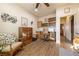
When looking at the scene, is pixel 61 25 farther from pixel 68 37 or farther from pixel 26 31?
pixel 26 31

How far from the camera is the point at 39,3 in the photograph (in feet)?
7.09

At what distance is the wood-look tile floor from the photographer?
219 centimetres

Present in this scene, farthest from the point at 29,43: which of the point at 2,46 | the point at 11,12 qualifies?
the point at 11,12

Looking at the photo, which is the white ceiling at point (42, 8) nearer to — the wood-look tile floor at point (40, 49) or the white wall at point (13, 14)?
the white wall at point (13, 14)

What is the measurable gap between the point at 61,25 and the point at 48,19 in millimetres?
337

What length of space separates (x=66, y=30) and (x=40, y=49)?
75cm

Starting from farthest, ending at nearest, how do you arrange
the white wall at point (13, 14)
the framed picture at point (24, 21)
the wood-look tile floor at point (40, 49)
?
1. the framed picture at point (24, 21)
2. the wood-look tile floor at point (40, 49)
3. the white wall at point (13, 14)

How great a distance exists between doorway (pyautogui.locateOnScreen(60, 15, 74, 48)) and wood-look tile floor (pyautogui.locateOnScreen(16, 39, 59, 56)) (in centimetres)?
24

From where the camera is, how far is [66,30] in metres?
2.26

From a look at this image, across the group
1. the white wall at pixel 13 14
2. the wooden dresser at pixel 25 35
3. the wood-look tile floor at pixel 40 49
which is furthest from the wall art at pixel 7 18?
the wood-look tile floor at pixel 40 49

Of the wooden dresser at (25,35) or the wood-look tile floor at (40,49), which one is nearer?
the wood-look tile floor at (40,49)

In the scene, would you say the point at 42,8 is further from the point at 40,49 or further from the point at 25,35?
the point at 40,49

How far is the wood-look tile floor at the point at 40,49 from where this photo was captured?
2.19 meters

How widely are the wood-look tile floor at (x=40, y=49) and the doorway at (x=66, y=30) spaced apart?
0.24 meters
